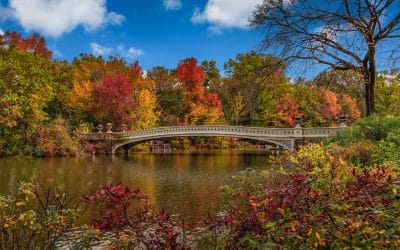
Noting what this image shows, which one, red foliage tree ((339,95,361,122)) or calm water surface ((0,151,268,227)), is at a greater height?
red foliage tree ((339,95,361,122))

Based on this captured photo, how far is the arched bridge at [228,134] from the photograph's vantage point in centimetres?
3083

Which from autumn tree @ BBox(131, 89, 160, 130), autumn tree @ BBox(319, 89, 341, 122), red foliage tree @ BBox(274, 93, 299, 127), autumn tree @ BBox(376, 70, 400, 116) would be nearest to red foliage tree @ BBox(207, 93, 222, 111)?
red foliage tree @ BBox(274, 93, 299, 127)

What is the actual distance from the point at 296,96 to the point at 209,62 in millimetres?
13004

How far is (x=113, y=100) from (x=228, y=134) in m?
11.5

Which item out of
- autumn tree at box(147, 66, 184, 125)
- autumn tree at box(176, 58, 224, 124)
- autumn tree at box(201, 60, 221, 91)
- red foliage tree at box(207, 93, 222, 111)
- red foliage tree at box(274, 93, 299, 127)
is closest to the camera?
red foliage tree at box(274, 93, 299, 127)

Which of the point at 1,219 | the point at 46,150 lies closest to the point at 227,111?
the point at 46,150

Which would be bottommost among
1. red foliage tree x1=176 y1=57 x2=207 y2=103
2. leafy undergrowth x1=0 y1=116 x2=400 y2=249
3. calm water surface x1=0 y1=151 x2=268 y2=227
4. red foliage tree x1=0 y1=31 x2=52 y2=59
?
calm water surface x1=0 y1=151 x2=268 y2=227

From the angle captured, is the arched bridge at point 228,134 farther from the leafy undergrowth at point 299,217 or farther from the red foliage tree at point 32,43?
the leafy undergrowth at point 299,217

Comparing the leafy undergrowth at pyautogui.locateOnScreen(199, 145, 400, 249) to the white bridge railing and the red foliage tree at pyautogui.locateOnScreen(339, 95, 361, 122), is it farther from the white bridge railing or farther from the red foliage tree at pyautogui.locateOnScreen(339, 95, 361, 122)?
→ the red foliage tree at pyautogui.locateOnScreen(339, 95, 361, 122)

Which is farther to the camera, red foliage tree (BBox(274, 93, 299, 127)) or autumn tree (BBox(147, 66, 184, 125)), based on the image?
autumn tree (BBox(147, 66, 184, 125))

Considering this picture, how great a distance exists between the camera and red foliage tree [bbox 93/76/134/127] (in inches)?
1488

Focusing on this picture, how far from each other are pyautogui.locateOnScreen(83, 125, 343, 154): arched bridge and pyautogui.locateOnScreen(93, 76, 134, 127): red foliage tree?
3.66 meters

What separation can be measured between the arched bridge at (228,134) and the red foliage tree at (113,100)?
144 inches

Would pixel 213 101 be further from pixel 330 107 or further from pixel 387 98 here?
pixel 387 98
